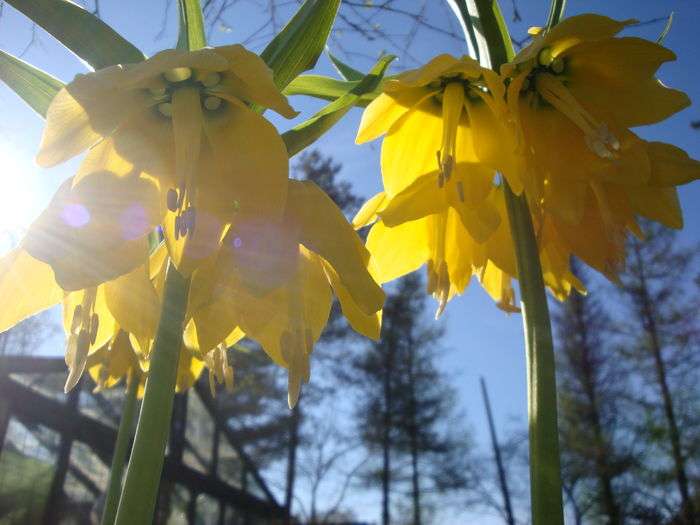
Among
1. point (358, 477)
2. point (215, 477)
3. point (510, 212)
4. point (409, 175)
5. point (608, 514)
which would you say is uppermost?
point (358, 477)

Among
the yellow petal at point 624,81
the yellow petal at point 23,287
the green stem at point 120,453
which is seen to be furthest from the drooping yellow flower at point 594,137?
the green stem at point 120,453

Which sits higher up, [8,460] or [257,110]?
[8,460]

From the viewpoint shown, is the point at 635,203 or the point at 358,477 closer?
the point at 635,203

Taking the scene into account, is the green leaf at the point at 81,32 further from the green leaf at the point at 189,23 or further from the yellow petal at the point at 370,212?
the yellow petal at the point at 370,212

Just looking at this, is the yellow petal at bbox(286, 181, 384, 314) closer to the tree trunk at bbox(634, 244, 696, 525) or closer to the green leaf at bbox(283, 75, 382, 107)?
the green leaf at bbox(283, 75, 382, 107)

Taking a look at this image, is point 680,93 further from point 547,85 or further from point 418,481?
point 418,481

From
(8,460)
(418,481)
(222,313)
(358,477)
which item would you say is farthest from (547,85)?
(418,481)
